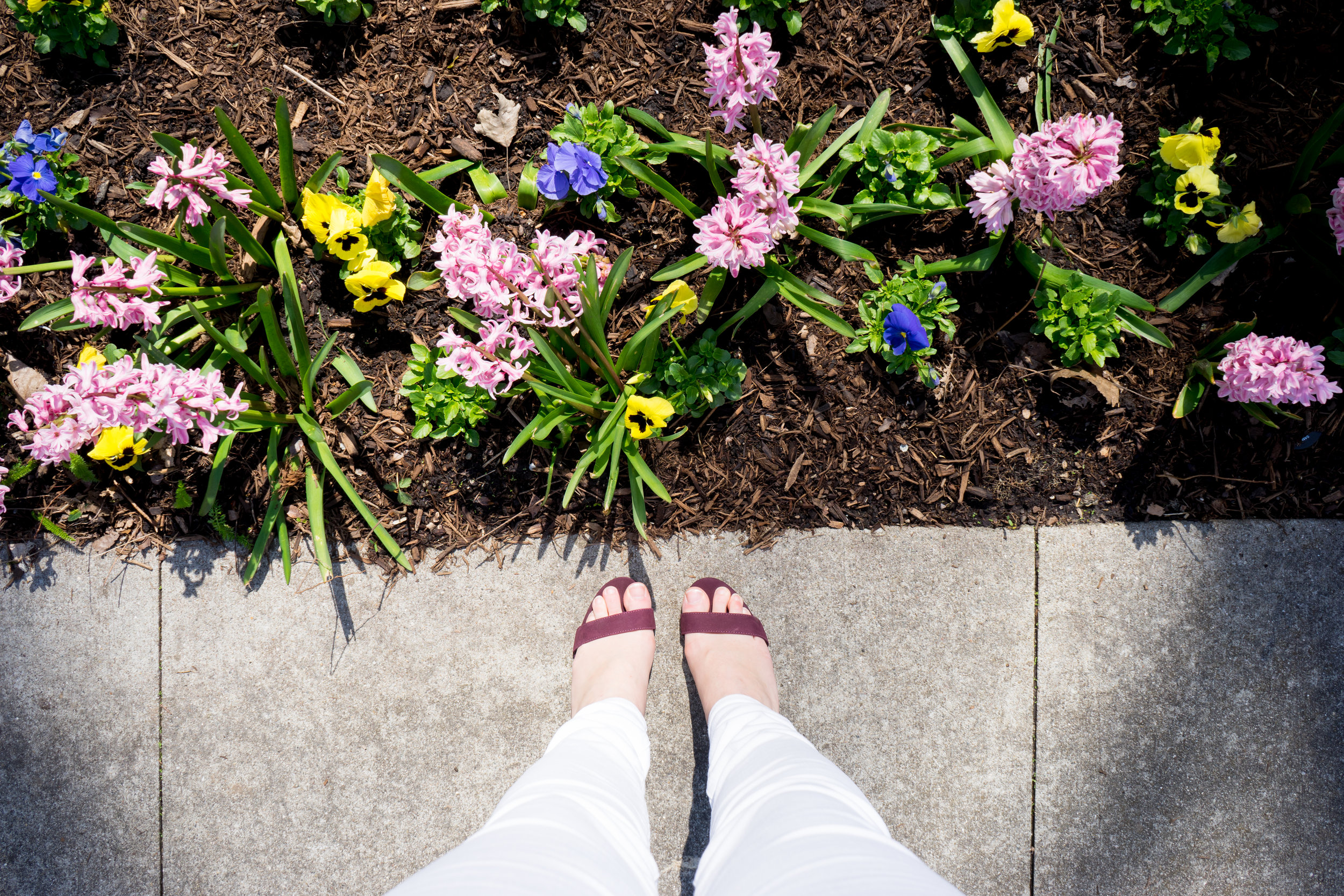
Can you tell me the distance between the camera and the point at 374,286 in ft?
6.25

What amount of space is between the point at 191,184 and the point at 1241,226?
280 cm

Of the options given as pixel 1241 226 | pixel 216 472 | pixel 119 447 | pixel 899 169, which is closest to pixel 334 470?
pixel 216 472

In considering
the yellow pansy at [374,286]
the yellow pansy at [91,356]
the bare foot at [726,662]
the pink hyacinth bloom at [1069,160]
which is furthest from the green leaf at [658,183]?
the yellow pansy at [91,356]

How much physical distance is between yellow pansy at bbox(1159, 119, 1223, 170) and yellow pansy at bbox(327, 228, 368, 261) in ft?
7.36

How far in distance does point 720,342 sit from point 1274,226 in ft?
5.32

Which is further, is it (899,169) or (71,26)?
(71,26)

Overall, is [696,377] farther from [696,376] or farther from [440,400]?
[440,400]

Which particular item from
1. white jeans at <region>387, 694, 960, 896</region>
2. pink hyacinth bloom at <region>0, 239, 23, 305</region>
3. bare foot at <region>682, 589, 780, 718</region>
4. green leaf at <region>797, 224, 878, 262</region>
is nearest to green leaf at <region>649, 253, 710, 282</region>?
green leaf at <region>797, 224, 878, 262</region>

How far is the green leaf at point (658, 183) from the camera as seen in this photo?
1.90m

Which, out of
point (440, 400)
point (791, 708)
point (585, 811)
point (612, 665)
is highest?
point (440, 400)

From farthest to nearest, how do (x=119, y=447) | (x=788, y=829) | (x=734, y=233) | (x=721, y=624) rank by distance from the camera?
(x=721, y=624)
(x=119, y=447)
(x=734, y=233)
(x=788, y=829)

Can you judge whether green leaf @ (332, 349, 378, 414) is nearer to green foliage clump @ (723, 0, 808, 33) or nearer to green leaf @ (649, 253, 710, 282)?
green leaf @ (649, 253, 710, 282)

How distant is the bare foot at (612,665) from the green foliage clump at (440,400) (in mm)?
672

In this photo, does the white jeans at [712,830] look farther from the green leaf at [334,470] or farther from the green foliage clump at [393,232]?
the green foliage clump at [393,232]
